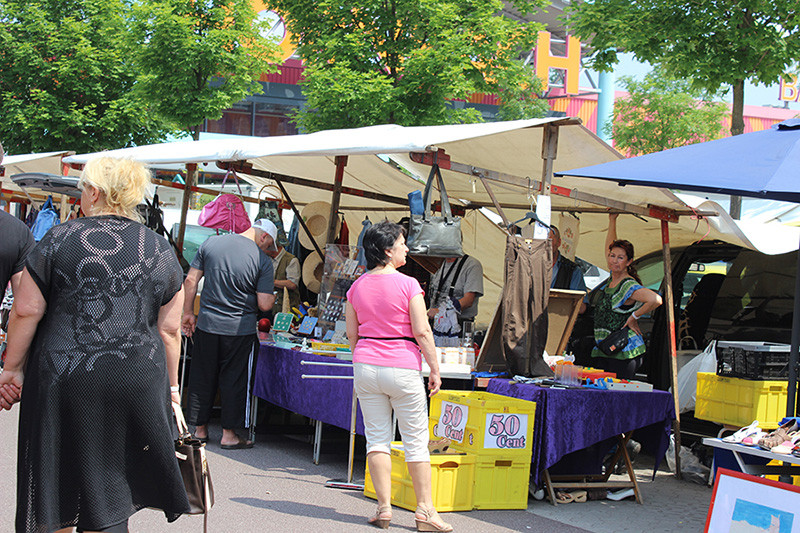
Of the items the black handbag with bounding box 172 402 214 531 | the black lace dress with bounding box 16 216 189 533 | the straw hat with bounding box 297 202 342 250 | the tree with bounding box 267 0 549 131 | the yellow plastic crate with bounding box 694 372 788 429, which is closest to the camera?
the black lace dress with bounding box 16 216 189 533

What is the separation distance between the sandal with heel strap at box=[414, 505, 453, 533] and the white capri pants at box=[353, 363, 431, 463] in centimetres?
30

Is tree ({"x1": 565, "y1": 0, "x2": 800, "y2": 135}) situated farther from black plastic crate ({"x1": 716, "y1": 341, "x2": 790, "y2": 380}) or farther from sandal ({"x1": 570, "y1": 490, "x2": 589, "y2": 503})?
sandal ({"x1": 570, "y1": 490, "x2": 589, "y2": 503})

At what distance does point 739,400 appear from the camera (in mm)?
6430

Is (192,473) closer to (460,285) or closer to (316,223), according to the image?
(460,285)

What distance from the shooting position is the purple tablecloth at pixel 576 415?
5.59 m

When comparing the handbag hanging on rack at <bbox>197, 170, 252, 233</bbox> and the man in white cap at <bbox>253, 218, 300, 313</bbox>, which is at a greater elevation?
the handbag hanging on rack at <bbox>197, 170, 252, 233</bbox>

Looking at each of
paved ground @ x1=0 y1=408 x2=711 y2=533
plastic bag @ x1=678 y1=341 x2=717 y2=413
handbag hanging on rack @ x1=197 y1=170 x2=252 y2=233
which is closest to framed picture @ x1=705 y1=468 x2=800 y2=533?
paved ground @ x1=0 y1=408 x2=711 y2=533

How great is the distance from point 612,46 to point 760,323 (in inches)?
191

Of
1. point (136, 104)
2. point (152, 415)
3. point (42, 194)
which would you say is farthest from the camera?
point (136, 104)

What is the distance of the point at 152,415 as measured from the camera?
10.4ft

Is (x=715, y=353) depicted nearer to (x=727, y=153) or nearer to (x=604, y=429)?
(x=604, y=429)

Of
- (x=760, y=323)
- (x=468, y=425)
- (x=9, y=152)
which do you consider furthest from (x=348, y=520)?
(x=9, y=152)

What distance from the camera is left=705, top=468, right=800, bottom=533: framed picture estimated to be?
12.7ft

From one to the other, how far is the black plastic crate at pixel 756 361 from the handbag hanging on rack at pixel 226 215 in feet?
15.8
